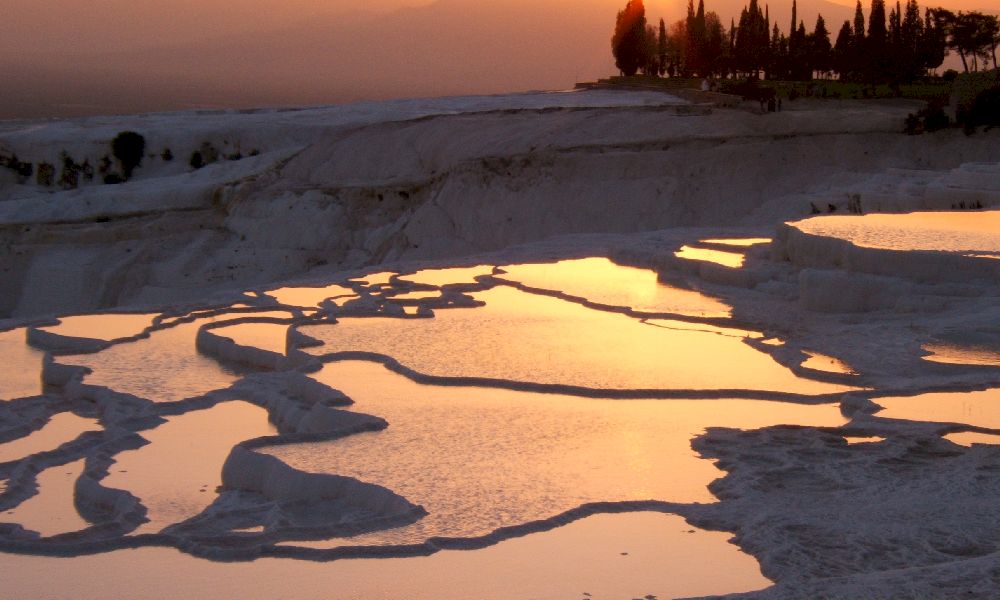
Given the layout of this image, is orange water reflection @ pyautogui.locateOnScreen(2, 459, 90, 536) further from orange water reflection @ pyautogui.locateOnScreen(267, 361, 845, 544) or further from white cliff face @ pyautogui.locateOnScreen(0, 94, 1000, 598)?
orange water reflection @ pyautogui.locateOnScreen(267, 361, 845, 544)

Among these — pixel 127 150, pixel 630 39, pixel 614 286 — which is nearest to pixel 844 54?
pixel 630 39

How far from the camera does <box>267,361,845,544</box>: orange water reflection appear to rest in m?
5.20

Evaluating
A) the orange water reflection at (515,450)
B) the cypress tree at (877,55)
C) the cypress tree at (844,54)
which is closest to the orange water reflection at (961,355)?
the orange water reflection at (515,450)

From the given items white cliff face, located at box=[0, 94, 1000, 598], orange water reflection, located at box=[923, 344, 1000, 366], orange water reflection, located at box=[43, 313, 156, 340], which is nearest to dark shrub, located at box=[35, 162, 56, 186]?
white cliff face, located at box=[0, 94, 1000, 598]

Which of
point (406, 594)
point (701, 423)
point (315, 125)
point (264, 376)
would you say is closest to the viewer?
point (406, 594)

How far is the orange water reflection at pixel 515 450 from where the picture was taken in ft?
17.0

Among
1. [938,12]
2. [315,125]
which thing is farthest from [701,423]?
[938,12]

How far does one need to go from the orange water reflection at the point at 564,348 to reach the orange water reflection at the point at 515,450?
0.37 meters

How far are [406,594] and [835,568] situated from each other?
1.50 meters

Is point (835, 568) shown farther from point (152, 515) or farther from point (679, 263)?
point (679, 263)

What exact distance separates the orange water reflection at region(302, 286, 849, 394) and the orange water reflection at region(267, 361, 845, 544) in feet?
1.22

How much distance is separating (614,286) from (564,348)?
2.50 meters

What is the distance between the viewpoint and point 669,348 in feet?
26.5

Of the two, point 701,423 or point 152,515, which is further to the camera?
point 701,423
